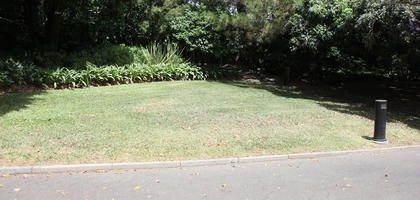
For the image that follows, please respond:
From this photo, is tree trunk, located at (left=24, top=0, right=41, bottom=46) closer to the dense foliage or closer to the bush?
the dense foliage

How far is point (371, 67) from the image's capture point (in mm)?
20438

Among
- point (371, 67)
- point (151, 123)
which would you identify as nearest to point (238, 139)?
point (151, 123)

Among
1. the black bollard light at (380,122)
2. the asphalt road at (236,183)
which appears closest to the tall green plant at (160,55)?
the black bollard light at (380,122)

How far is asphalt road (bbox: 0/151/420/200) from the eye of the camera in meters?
4.74

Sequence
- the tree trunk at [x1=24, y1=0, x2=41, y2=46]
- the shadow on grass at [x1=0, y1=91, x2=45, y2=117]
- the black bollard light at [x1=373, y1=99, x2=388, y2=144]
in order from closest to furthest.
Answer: the black bollard light at [x1=373, y1=99, x2=388, y2=144], the shadow on grass at [x1=0, y1=91, x2=45, y2=117], the tree trunk at [x1=24, y1=0, x2=41, y2=46]

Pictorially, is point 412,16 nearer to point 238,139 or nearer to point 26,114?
point 238,139

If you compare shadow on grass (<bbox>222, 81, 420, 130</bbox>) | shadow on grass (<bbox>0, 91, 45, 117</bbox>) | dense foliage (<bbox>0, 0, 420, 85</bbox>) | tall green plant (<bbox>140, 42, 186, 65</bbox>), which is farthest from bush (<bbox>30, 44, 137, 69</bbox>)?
shadow on grass (<bbox>222, 81, 420, 130</bbox>)

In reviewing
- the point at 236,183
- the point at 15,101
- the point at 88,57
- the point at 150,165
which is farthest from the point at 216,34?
the point at 236,183

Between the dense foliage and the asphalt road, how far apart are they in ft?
25.3

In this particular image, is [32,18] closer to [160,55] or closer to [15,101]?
[160,55]

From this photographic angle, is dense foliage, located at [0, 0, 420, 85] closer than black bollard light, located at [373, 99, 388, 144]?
No

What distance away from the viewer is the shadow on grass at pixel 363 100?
37.5 ft

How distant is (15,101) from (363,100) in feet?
43.9

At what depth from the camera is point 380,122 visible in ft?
26.0
